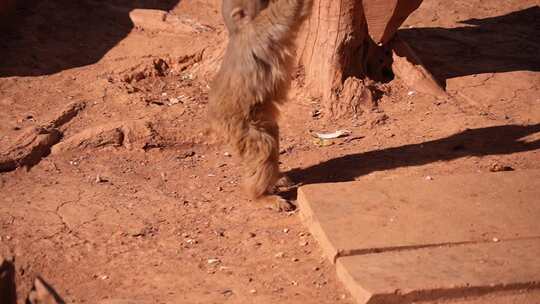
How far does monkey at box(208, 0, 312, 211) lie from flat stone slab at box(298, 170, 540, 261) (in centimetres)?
47

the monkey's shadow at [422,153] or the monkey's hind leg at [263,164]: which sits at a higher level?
the monkey's hind leg at [263,164]

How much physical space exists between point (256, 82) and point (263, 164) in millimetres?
727

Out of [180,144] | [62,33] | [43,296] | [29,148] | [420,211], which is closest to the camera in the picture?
[43,296]

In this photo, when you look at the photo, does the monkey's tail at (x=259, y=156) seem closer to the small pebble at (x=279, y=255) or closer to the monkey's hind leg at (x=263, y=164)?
the monkey's hind leg at (x=263, y=164)

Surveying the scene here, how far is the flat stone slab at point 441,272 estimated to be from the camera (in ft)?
17.4

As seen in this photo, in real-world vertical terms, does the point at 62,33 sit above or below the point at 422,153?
above

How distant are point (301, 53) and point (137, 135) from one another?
6.97 ft

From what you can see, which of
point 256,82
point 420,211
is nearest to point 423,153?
point 420,211

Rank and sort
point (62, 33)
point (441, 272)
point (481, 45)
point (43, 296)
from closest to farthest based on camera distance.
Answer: point (43, 296)
point (441, 272)
point (481, 45)
point (62, 33)

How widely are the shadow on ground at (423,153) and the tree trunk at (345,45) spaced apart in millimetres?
899

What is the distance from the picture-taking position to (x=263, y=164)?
6.78m

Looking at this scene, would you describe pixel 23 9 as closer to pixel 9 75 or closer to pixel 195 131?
pixel 9 75

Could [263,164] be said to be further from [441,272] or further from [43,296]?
[43,296]

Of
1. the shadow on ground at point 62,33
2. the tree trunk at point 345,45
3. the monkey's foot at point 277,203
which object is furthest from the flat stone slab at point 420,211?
the shadow on ground at point 62,33
